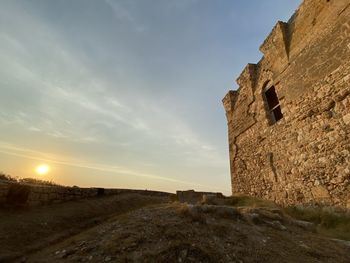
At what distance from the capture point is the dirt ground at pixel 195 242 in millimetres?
3039

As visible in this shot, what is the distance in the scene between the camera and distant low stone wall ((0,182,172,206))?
17.1 ft

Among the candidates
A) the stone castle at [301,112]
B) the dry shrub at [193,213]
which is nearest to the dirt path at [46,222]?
the dry shrub at [193,213]

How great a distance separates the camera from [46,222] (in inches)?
185

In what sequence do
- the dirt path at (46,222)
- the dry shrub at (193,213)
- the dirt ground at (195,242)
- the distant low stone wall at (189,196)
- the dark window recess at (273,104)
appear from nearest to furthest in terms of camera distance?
the dirt ground at (195,242), the dirt path at (46,222), the dry shrub at (193,213), the distant low stone wall at (189,196), the dark window recess at (273,104)

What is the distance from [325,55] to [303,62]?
35.8 inches

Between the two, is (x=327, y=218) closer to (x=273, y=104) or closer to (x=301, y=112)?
(x=301, y=112)

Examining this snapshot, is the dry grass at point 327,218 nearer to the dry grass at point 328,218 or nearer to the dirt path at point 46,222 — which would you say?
the dry grass at point 328,218

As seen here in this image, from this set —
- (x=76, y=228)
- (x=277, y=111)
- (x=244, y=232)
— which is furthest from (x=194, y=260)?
(x=277, y=111)

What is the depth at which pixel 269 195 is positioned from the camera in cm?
887

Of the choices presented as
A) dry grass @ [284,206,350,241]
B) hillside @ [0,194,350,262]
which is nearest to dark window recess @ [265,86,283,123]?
dry grass @ [284,206,350,241]

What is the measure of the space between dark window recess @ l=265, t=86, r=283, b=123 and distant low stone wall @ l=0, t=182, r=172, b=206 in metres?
7.05

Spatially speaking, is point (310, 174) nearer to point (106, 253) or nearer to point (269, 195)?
point (269, 195)

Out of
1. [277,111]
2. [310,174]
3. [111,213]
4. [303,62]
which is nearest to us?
[111,213]

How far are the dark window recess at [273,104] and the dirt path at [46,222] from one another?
20.7ft
